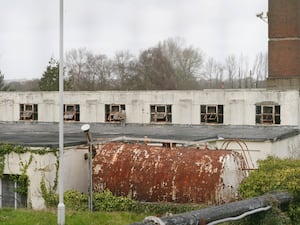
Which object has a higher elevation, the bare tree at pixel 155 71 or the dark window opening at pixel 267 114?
the bare tree at pixel 155 71

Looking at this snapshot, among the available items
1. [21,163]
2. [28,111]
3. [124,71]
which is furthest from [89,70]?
[21,163]

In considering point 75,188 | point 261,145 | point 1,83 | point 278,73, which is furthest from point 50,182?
point 1,83

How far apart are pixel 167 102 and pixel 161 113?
0.92 metres

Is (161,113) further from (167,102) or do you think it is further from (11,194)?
(11,194)

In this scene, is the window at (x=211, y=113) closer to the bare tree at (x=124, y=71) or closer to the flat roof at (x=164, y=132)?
the flat roof at (x=164, y=132)

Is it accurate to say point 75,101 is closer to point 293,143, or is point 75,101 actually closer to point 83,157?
point 293,143

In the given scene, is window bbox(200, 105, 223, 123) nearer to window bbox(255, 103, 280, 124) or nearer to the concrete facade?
the concrete facade

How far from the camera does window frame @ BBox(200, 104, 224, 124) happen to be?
35.1 m

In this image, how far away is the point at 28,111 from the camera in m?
41.4

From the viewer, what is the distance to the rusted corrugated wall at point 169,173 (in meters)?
15.1

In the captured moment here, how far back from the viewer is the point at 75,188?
17906mm

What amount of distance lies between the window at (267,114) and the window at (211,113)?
8.59 ft

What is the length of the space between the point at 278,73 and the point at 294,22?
4261mm

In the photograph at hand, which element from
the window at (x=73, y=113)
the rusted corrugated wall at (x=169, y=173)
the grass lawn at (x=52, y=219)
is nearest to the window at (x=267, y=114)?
the window at (x=73, y=113)
